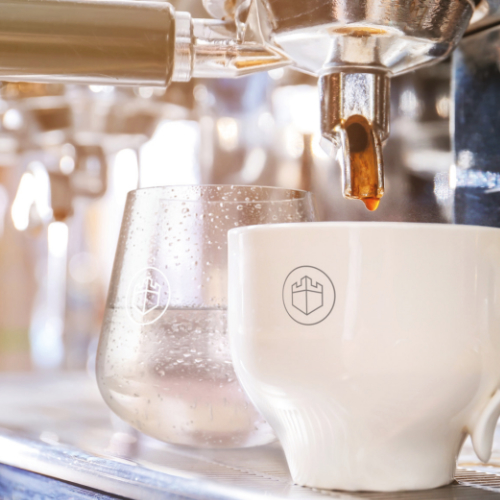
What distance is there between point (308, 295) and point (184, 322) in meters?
0.11

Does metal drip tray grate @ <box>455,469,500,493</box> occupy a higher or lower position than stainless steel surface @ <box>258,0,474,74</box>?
lower

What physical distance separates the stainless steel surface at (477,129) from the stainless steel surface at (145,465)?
0.14 m

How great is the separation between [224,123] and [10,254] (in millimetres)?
410

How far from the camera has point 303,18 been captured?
A: 303 millimetres

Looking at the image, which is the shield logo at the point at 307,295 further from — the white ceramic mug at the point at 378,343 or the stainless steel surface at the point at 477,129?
the stainless steel surface at the point at 477,129

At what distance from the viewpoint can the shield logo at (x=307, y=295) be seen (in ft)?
0.79

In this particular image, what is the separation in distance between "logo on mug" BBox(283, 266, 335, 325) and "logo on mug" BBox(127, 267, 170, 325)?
103 mm

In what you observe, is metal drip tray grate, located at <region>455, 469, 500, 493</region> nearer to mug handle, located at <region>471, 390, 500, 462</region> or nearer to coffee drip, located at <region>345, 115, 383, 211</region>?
mug handle, located at <region>471, 390, 500, 462</region>

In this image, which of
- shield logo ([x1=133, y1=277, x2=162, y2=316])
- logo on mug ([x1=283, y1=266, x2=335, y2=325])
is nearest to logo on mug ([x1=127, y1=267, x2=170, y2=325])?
shield logo ([x1=133, y1=277, x2=162, y2=316])

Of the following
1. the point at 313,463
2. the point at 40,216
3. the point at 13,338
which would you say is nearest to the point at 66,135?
the point at 40,216

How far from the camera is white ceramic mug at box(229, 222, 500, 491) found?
24 cm

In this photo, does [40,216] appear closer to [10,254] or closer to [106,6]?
[10,254]

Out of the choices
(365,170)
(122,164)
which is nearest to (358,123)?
(365,170)

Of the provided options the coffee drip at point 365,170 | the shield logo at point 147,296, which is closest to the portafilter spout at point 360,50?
the coffee drip at point 365,170
